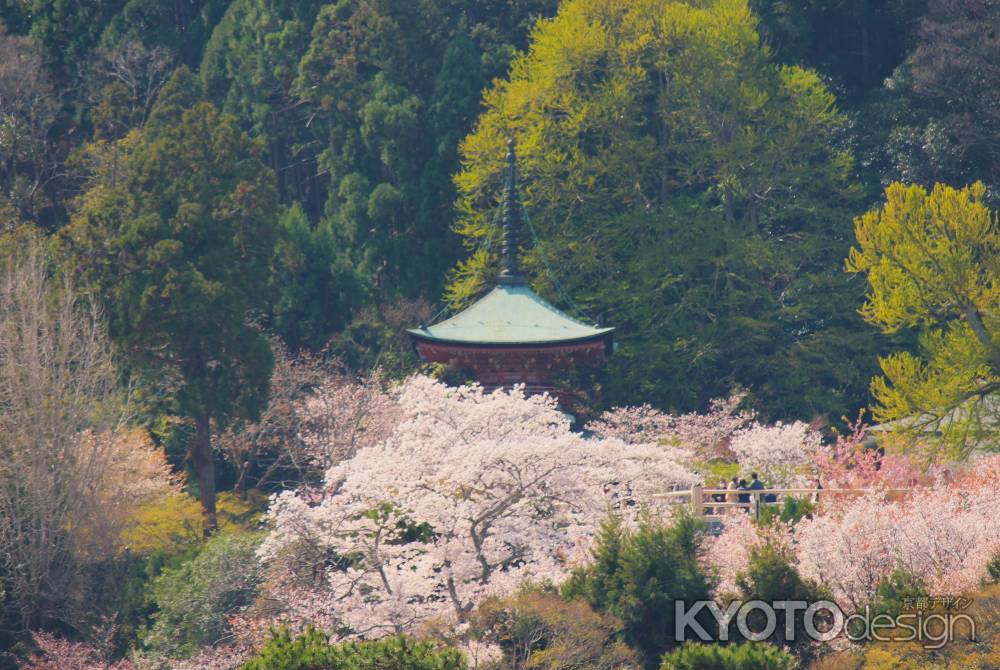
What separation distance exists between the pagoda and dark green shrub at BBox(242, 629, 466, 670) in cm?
1170

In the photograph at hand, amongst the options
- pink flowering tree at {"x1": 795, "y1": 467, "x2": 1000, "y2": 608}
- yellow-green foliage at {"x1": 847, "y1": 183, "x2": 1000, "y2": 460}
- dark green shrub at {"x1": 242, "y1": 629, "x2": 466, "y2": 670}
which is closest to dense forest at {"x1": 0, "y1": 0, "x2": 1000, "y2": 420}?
yellow-green foliage at {"x1": 847, "y1": 183, "x2": 1000, "y2": 460}

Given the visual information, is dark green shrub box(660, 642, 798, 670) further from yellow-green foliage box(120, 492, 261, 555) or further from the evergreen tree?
the evergreen tree

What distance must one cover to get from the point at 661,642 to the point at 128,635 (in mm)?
11129

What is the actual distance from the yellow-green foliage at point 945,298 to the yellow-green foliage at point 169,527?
12076 millimetres

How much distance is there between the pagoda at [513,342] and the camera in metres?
38.8

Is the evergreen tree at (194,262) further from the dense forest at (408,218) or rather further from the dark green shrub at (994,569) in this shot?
the dark green shrub at (994,569)

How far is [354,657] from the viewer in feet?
89.5

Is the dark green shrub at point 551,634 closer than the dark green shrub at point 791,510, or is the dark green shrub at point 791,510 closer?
the dark green shrub at point 551,634

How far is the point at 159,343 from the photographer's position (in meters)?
41.4

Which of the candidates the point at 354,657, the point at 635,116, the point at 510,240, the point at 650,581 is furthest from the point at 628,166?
the point at 354,657

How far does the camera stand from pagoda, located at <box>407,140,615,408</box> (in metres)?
38.8

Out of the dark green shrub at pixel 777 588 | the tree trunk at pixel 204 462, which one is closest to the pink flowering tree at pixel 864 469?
the dark green shrub at pixel 777 588

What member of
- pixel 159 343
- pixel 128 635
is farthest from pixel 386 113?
pixel 128 635

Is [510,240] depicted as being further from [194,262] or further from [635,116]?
[635,116]
